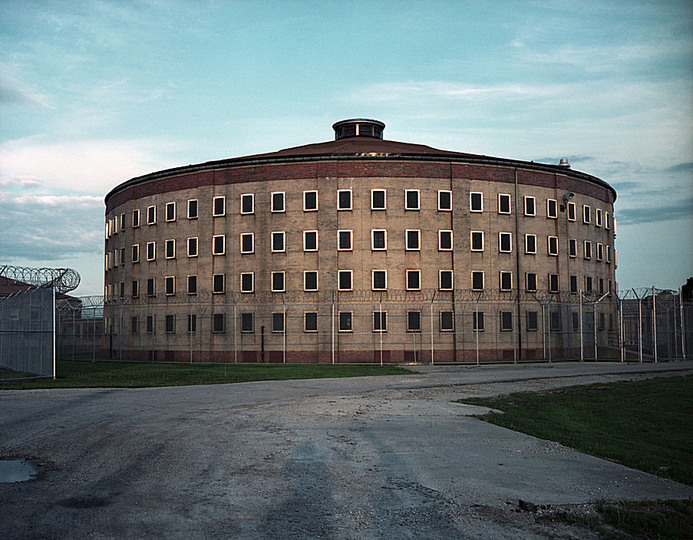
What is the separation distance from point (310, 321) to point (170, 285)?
11341 millimetres

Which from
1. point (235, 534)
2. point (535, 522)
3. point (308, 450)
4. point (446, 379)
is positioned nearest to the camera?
point (235, 534)

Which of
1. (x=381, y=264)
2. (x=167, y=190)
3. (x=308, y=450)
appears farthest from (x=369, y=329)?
(x=308, y=450)

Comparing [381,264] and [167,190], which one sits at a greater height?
[167,190]

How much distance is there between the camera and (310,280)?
133 ft

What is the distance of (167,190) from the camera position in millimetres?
46000

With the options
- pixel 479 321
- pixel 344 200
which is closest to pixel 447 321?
pixel 479 321

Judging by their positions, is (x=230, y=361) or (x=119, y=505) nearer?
(x=119, y=505)

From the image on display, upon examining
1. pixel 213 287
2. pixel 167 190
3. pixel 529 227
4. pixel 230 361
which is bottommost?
pixel 230 361

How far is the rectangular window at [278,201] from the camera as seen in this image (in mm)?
41406

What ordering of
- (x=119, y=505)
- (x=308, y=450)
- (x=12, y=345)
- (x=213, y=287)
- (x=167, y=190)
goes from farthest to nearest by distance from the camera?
1. (x=167, y=190)
2. (x=213, y=287)
3. (x=12, y=345)
4. (x=308, y=450)
5. (x=119, y=505)

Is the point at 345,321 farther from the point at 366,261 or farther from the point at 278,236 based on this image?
the point at 278,236

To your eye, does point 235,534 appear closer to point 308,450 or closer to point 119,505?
point 119,505

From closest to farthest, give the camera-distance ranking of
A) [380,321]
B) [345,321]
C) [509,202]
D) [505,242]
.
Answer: [380,321] < [345,321] < [505,242] < [509,202]

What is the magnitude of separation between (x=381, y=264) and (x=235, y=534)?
34.5 meters
